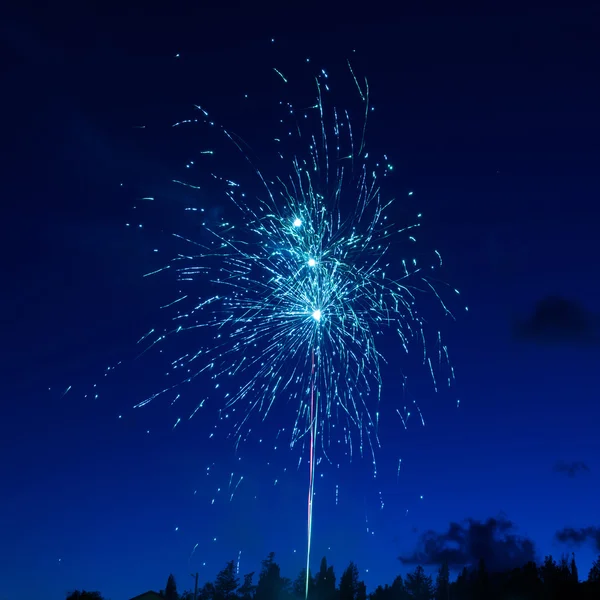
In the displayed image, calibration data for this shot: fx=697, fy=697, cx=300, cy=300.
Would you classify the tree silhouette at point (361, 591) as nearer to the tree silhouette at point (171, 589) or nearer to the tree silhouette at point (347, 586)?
the tree silhouette at point (347, 586)

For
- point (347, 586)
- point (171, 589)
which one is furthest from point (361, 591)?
point (171, 589)

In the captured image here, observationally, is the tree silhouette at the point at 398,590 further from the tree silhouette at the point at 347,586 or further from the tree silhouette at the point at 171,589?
the tree silhouette at the point at 171,589

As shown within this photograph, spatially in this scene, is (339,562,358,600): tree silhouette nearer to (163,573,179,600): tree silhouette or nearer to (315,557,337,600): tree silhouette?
(315,557,337,600): tree silhouette

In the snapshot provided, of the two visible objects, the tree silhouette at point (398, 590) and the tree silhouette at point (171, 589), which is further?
the tree silhouette at point (171, 589)

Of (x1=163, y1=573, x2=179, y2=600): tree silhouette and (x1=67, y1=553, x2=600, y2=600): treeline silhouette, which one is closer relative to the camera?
(x1=67, y1=553, x2=600, y2=600): treeline silhouette

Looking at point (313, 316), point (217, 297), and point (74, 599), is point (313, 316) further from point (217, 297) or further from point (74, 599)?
point (74, 599)

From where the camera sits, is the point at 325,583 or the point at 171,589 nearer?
the point at 325,583

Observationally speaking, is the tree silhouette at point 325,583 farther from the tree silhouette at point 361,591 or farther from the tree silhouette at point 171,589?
the tree silhouette at point 171,589

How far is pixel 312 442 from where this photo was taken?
1709 cm

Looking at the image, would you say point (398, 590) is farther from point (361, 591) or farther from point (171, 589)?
point (171, 589)

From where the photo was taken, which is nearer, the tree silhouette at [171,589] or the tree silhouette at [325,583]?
the tree silhouette at [325,583]

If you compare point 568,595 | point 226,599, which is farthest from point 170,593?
point 568,595

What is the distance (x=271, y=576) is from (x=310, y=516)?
50.9 m

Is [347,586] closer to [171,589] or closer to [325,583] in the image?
[325,583]
